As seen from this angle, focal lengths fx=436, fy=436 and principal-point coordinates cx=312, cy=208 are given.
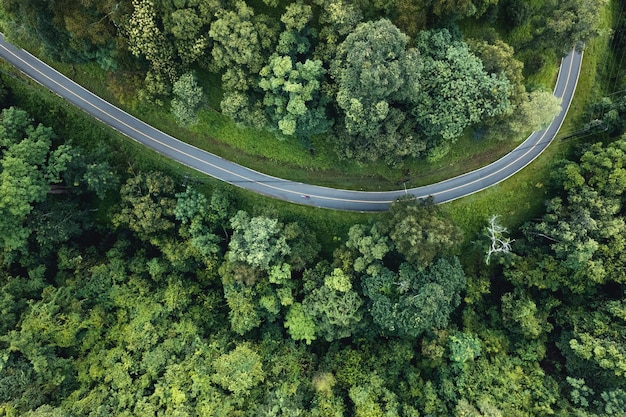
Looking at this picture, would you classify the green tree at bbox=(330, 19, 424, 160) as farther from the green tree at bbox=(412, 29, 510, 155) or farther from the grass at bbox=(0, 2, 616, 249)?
the grass at bbox=(0, 2, 616, 249)

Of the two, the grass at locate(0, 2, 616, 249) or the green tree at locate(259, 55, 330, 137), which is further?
the grass at locate(0, 2, 616, 249)

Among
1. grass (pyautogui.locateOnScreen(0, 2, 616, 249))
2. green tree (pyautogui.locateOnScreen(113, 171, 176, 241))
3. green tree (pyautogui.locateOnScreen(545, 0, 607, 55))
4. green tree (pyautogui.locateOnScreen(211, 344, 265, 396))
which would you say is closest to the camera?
green tree (pyautogui.locateOnScreen(545, 0, 607, 55))

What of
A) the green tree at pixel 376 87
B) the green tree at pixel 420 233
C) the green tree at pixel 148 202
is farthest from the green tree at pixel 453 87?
the green tree at pixel 148 202

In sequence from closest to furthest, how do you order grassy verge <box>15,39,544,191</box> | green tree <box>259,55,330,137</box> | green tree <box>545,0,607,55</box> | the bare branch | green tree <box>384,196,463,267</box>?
green tree <box>259,55,330,137</box>, green tree <box>545,0,607,55</box>, green tree <box>384,196,463,267</box>, the bare branch, grassy verge <box>15,39,544,191</box>

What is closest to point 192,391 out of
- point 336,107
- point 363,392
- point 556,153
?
point 363,392

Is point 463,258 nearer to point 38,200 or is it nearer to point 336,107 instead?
point 336,107

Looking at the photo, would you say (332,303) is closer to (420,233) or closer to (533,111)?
(420,233)

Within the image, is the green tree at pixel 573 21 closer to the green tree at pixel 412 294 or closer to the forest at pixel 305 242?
the forest at pixel 305 242

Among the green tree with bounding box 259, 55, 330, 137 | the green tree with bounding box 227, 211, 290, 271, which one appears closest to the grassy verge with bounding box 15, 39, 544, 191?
the green tree with bounding box 259, 55, 330, 137

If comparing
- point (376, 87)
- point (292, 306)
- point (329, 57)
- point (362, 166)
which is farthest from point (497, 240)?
point (329, 57)
